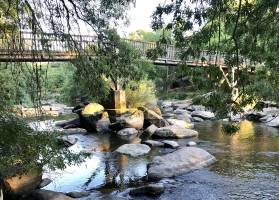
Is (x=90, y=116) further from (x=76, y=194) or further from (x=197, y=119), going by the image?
(x=76, y=194)

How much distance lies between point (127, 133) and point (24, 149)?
11.2 m

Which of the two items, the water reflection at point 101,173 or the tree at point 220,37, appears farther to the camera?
the water reflection at point 101,173

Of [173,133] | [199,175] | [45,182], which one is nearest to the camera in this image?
[45,182]

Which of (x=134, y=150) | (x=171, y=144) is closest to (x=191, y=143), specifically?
(x=171, y=144)

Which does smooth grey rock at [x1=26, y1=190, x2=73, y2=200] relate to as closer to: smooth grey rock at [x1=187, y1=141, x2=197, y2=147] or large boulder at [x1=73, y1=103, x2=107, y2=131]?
smooth grey rock at [x1=187, y1=141, x2=197, y2=147]

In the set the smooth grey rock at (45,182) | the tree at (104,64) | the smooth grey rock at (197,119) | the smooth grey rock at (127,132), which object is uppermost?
the tree at (104,64)

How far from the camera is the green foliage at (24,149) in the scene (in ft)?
22.4

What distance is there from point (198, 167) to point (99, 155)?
3495 mm

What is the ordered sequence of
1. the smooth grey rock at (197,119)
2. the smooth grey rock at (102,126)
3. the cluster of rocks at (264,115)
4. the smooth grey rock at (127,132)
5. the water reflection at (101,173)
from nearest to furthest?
the water reflection at (101,173), the smooth grey rock at (127,132), the smooth grey rock at (102,126), the cluster of rocks at (264,115), the smooth grey rock at (197,119)

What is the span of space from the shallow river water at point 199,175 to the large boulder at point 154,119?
14.4ft

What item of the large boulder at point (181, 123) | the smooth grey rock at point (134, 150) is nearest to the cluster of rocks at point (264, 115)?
the large boulder at point (181, 123)

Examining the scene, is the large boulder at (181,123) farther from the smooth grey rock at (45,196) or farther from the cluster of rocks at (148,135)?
the smooth grey rock at (45,196)

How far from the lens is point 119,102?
2117cm

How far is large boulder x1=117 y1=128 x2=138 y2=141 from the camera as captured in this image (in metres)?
17.7
